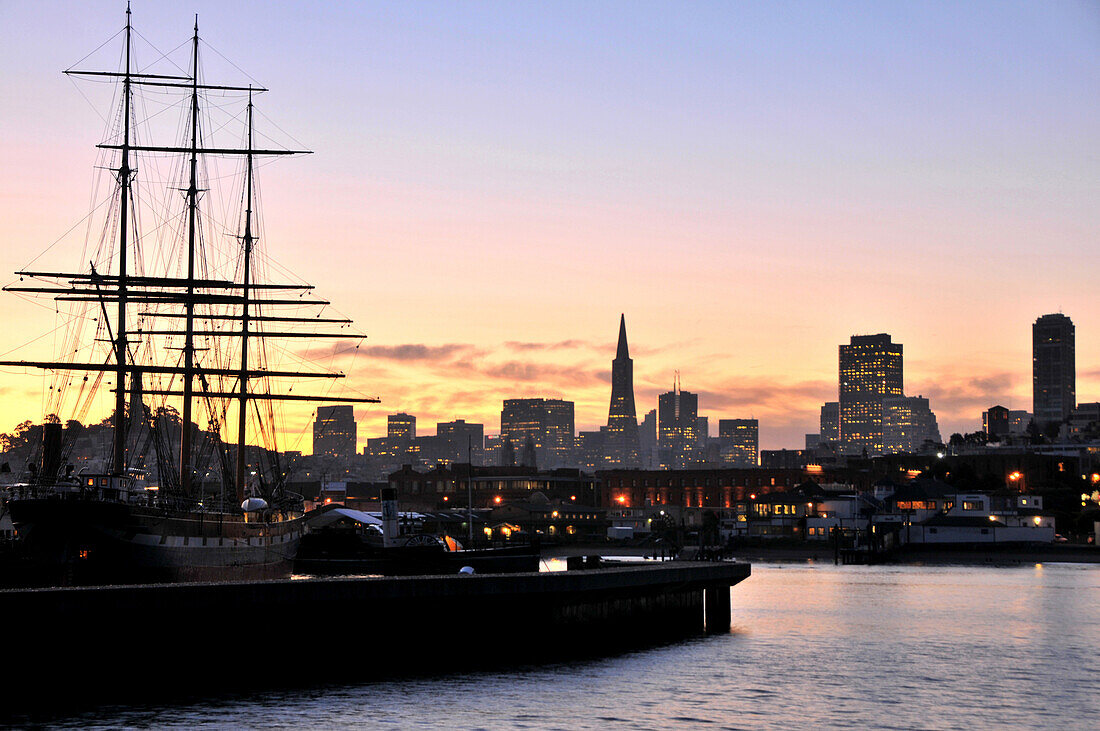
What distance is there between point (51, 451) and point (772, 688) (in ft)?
139

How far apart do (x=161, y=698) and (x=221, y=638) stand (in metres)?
3.20

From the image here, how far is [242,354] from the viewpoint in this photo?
10200cm

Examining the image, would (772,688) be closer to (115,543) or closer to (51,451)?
(115,543)

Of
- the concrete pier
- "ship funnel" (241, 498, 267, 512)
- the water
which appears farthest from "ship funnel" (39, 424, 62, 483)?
the water

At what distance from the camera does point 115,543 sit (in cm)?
6247

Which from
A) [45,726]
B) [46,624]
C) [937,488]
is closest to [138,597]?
[46,624]

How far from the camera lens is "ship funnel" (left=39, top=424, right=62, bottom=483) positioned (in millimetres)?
65812

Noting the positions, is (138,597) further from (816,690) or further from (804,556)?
(804,556)

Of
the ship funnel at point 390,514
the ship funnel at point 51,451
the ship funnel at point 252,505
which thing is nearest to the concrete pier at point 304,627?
the ship funnel at point 390,514

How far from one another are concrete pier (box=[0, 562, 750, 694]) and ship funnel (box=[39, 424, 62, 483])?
89.5ft

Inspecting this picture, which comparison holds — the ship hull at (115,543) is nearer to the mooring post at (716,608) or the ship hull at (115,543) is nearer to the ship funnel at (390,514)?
the ship funnel at (390,514)

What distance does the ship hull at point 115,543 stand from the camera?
6031 centimetres

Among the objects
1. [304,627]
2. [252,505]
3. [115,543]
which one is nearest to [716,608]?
[304,627]

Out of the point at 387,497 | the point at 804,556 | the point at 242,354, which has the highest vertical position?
the point at 242,354
